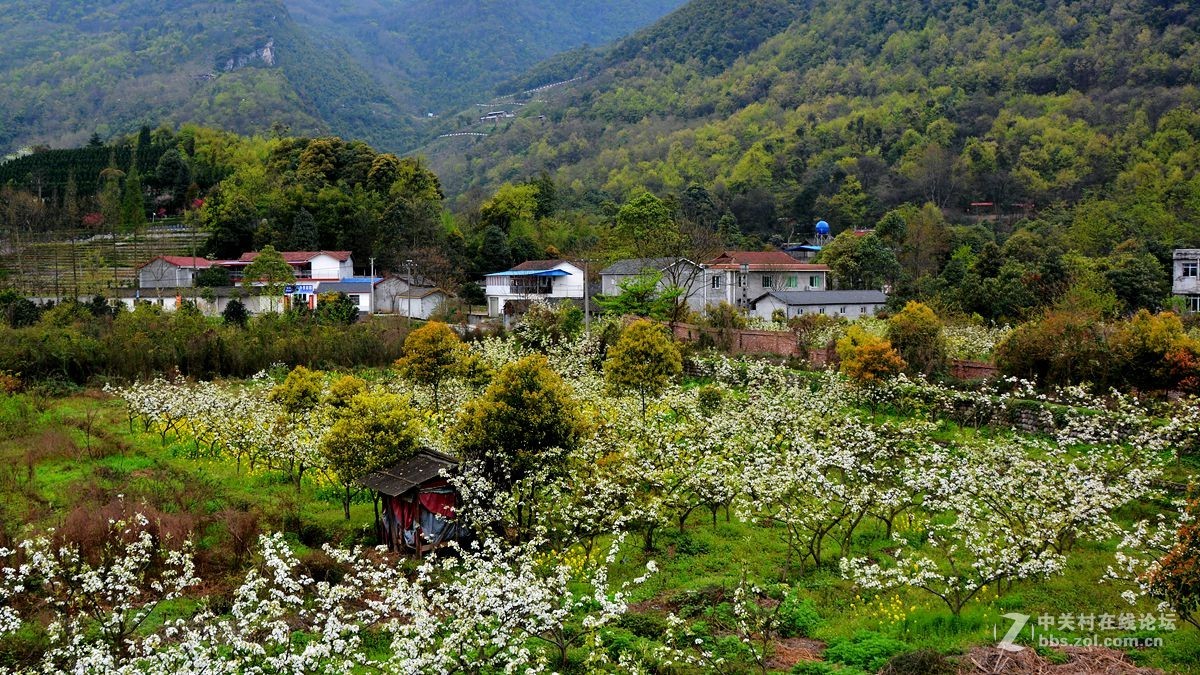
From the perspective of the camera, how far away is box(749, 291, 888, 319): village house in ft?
139

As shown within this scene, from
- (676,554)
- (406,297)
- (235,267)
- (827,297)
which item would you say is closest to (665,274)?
(827,297)

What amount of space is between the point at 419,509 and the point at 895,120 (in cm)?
7529

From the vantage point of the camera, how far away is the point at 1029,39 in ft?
277

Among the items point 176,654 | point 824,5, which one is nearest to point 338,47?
point 824,5

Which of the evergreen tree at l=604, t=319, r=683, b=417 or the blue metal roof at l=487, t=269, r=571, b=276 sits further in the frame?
the blue metal roof at l=487, t=269, r=571, b=276

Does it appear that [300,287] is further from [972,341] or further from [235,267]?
[972,341]

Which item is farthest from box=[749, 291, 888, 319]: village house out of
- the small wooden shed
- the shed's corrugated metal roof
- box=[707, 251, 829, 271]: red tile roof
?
the small wooden shed

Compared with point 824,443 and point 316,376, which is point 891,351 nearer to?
point 824,443

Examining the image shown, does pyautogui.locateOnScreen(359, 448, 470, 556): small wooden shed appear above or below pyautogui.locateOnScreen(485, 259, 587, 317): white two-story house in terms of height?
below

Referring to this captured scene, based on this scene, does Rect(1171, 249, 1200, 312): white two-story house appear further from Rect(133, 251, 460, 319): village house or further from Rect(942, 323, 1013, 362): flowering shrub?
Rect(133, 251, 460, 319): village house

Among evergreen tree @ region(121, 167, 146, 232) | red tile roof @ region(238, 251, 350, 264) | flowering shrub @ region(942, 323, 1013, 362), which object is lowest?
flowering shrub @ region(942, 323, 1013, 362)

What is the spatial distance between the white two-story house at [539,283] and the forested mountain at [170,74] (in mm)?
58883

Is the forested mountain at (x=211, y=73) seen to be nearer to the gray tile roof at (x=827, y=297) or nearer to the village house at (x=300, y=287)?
the village house at (x=300, y=287)

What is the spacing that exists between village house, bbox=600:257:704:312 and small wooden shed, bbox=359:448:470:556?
86.9 feet
